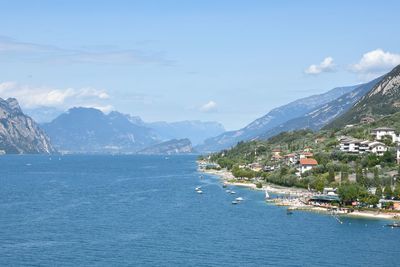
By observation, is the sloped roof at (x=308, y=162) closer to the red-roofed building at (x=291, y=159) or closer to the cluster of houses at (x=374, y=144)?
the cluster of houses at (x=374, y=144)

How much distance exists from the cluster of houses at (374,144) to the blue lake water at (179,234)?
40334 mm

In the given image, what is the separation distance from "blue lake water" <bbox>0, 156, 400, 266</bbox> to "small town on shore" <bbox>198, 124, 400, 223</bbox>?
7.46 m

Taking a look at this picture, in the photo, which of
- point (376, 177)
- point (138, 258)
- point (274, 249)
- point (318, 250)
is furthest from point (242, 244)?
point (376, 177)

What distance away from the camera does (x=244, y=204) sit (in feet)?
379

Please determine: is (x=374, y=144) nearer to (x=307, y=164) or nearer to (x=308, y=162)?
(x=308, y=162)

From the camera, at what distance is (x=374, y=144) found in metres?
152

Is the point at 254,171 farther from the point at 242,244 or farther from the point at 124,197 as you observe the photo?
the point at 242,244

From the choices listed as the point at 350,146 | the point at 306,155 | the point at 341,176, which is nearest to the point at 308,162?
the point at 306,155

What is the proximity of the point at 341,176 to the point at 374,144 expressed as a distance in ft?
91.1

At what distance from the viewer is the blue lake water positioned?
222 feet

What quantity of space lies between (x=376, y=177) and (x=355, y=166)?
1974 centimetres

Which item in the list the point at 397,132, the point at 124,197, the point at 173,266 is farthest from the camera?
the point at 397,132

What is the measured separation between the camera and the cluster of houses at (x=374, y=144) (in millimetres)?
151750

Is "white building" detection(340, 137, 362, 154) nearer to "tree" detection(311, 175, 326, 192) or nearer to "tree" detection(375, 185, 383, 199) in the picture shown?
"tree" detection(311, 175, 326, 192)
